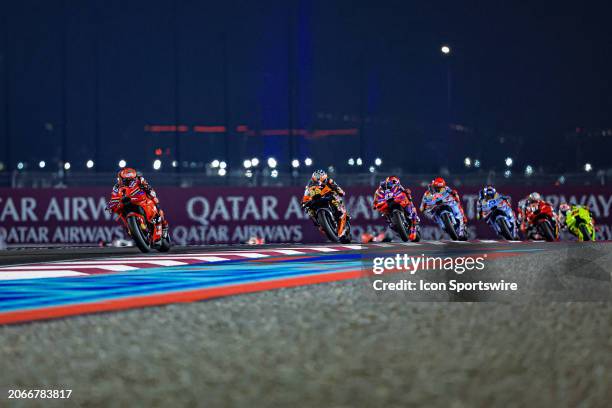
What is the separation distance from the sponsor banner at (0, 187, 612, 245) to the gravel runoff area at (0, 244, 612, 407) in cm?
1824

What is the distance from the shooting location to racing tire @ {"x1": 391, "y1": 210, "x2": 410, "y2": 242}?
19.9 meters

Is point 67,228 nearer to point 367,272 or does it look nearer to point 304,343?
point 367,272

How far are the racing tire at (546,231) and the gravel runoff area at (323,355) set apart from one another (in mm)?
13190

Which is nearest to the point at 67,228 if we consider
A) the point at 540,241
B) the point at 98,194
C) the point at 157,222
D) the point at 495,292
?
the point at 98,194

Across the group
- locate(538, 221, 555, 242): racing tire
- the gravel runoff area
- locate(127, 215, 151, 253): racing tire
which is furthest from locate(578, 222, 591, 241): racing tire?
the gravel runoff area

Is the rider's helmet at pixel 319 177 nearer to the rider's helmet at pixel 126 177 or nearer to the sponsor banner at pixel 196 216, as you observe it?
the rider's helmet at pixel 126 177

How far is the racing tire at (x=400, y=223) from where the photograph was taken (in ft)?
65.3

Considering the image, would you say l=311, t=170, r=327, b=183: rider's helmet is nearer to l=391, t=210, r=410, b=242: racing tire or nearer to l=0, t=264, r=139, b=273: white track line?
l=391, t=210, r=410, b=242: racing tire

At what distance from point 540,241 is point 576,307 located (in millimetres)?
→ 13308

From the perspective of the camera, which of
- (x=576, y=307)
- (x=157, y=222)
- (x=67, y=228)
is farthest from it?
(x=67, y=228)

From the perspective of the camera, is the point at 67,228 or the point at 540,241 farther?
the point at 67,228

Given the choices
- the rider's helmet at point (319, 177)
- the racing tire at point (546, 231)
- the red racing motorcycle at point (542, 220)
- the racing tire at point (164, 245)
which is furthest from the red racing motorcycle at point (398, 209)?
the racing tire at point (164, 245)

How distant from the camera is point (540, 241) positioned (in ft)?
72.4

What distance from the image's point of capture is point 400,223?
20000mm
